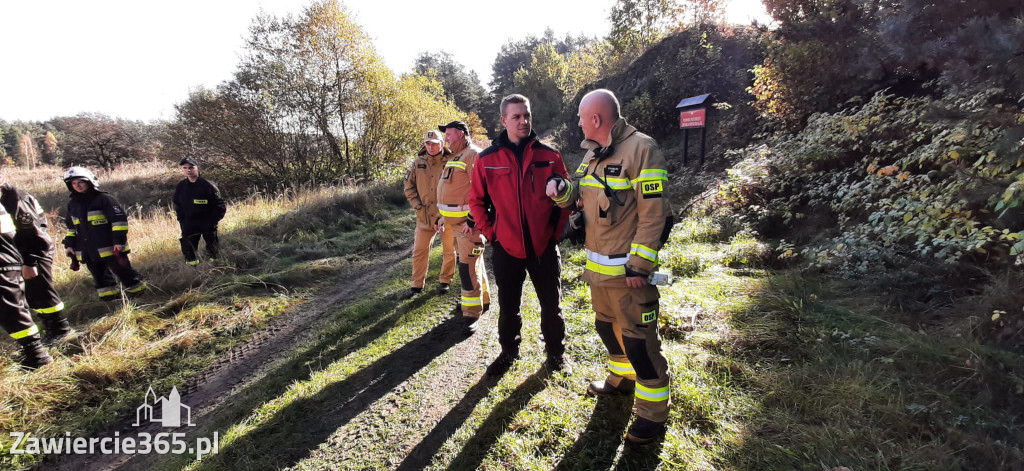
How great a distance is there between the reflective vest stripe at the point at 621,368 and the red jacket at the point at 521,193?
93cm

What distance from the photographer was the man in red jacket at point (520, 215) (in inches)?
115

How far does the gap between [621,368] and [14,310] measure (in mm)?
5396

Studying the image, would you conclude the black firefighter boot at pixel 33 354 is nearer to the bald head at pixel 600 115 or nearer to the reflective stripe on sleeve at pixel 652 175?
the bald head at pixel 600 115

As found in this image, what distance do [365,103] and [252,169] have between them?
16.3 ft

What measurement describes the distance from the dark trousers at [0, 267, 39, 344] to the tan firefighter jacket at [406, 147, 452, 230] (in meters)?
3.65

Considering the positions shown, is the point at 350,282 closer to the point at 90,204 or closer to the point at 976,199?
the point at 90,204

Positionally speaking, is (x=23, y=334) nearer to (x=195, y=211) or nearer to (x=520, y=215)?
(x=195, y=211)

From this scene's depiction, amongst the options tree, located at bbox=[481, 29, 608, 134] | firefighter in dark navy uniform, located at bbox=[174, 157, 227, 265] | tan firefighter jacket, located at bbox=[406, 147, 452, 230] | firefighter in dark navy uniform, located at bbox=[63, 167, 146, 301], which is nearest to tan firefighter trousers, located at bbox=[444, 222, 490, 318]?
tan firefighter jacket, located at bbox=[406, 147, 452, 230]

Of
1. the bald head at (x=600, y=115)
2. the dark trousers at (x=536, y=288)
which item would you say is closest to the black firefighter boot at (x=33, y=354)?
the dark trousers at (x=536, y=288)

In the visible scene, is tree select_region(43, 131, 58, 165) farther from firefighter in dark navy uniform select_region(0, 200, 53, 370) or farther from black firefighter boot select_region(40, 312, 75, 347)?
firefighter in dark navy uniform select_region(0, 200, 53, 370)

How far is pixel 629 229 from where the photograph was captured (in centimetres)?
238

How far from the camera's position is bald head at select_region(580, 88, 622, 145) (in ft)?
8.03

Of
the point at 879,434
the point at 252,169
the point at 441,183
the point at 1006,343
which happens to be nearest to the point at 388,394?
the point at 441,183

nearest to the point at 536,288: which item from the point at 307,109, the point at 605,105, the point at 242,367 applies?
the point at 605,105
